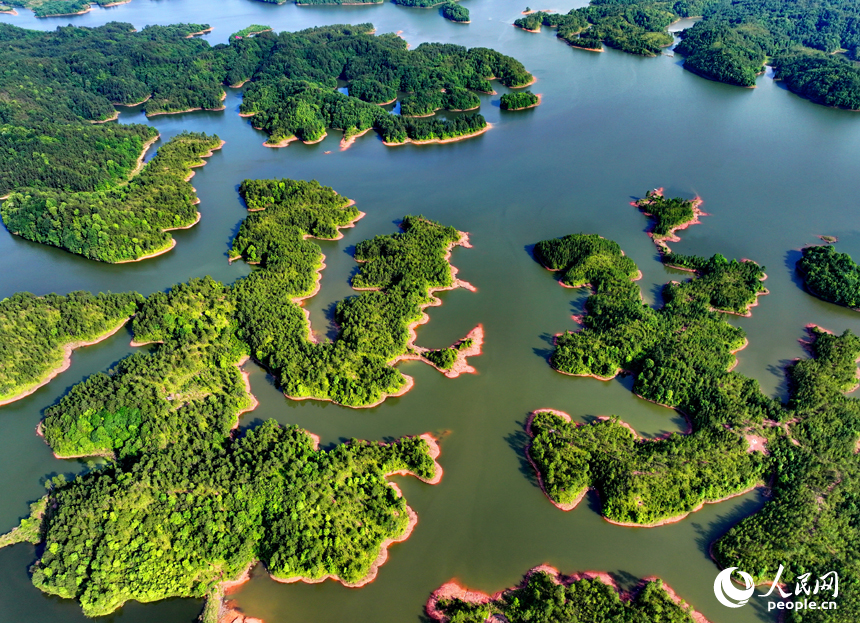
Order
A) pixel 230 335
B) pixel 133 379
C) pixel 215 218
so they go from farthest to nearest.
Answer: pixel 215 218 → pixel 230 335 → pixel 133 379

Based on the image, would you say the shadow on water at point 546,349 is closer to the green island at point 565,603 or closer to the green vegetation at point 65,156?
the green island at point 565,603

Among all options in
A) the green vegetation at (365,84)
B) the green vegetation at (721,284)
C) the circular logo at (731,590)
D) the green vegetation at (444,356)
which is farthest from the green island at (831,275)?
the green vegetation at (365,84)

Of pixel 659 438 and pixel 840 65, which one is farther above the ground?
pixel 840 65

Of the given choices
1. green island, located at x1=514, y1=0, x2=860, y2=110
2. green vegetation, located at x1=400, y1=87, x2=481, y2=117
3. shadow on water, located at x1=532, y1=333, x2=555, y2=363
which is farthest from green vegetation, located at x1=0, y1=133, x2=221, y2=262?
green island, located at x1=514, y1=0, x2=860, y2=110

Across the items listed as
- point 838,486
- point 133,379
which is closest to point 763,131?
point 838,486

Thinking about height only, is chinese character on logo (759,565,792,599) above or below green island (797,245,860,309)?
below

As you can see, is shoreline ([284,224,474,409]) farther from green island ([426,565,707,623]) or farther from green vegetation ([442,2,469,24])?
green vegetation ([442,2,469,24])

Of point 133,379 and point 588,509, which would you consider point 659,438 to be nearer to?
point 588,509
